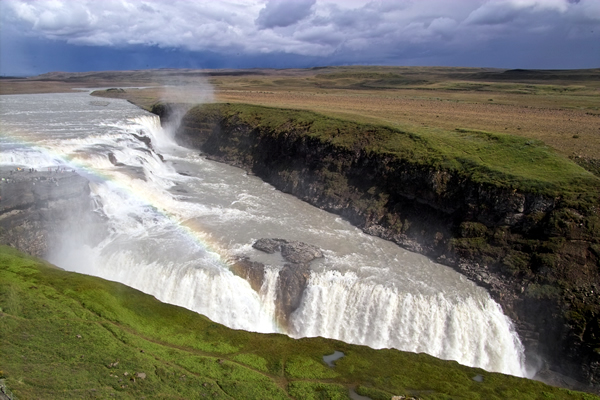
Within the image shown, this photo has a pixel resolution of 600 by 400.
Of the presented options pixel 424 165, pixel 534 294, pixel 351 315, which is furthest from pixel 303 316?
pixel 424 165

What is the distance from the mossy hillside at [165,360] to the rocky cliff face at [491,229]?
5415 millimetres

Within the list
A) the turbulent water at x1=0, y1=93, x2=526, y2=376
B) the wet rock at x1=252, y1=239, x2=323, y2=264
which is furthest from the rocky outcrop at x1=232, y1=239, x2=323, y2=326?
the turbulent water at x1=0, y1=93, x2=526, y2=376

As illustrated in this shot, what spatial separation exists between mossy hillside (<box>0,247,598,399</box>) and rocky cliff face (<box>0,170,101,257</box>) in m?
5.65

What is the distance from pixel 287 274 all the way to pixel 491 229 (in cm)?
1361

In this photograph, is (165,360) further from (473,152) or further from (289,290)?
(473,152)

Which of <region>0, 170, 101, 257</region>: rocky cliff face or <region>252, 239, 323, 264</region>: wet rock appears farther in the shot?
<region>252, 239, 323, 264</region>: wet rock

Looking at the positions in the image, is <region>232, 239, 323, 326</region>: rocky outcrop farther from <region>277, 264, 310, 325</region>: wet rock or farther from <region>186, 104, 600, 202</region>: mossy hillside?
<region>186, 104, 600, 202</region>: mossy hillside

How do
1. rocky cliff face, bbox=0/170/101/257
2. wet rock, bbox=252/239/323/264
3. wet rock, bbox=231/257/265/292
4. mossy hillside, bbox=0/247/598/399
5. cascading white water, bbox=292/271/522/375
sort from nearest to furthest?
mossy hillside, bbox=0/247/598/399 → cascading white water, bbox=292/271/522/375 → wet rock, bbox=231/257/265/292 → rocky cliff face, bbox=0/170/101/257 → wet rock, bbox=252/239/323/264

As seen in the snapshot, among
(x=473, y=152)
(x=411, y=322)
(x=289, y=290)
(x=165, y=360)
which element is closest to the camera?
(x=165, y=360)

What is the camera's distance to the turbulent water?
21.6m

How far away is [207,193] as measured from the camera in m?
37.4

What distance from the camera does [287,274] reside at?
78.0 ft

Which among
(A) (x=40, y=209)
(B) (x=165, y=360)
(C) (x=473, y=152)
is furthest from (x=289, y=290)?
(C) (x=473, y=152)

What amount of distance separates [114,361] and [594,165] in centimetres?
3207
